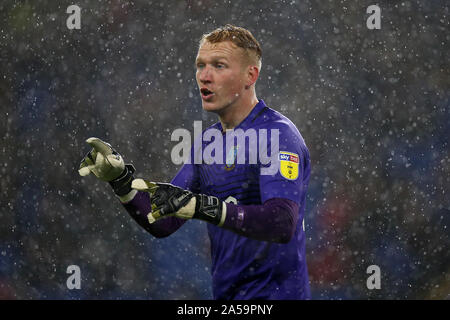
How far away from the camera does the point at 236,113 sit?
4.79m

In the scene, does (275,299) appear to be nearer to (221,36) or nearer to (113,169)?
(113,169)

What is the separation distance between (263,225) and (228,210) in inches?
9.5

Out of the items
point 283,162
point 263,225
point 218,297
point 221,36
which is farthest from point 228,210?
point 221,36

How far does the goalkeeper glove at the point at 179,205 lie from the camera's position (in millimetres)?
3908

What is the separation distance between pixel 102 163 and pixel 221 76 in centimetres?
107

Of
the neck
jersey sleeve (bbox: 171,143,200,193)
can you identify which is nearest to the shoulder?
the neck

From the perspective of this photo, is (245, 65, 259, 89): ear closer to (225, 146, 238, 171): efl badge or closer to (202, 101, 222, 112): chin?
(202, 101, 222, 112): chin

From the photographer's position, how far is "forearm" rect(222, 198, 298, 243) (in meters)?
4.03

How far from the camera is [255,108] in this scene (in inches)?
188

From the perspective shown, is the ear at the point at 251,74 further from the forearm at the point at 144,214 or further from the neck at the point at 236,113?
the forearm at the point at 144,214

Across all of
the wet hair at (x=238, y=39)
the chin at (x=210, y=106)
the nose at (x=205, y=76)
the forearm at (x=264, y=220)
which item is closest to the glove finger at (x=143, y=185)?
the forearm at (x=264, y=220)

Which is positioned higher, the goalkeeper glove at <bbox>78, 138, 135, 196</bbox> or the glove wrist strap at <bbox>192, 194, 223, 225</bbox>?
the goalkeeper glove at <bbox>78, 138, 135, 196</bbox>

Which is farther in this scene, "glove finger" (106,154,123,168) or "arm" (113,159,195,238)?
"arm" (113,159,195,238)

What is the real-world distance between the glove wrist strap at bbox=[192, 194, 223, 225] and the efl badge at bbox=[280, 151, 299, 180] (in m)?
0.52
